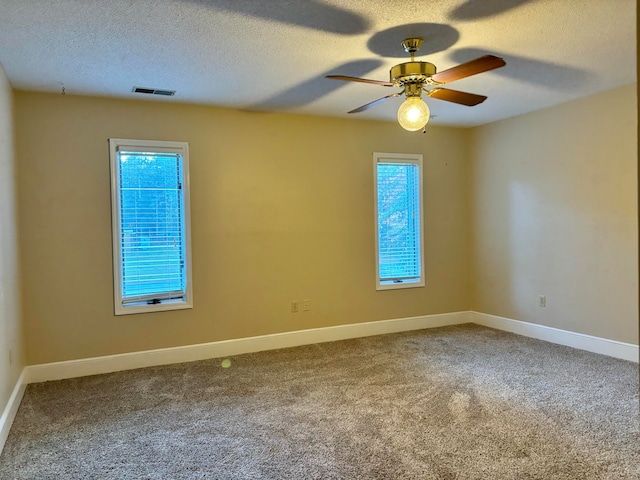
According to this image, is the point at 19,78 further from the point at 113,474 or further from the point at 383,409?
the point at 383,409

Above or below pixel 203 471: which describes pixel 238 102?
above

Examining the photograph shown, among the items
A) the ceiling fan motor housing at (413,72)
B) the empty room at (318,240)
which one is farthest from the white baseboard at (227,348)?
the ceiling fan motor housing at (413,72)

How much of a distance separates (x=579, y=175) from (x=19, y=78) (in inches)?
199

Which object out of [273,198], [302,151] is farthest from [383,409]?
[302,151]

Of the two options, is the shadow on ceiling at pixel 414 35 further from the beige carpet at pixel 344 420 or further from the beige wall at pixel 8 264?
the beige wall at pixel 8 264

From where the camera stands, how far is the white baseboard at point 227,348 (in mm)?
3842

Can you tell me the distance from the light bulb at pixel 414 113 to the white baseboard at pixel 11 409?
3182 mm

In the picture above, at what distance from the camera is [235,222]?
14.8 ft

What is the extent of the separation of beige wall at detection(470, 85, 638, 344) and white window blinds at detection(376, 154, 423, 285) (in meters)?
0.83

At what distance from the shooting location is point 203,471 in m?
2.33

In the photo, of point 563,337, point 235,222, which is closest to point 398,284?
point 563,337

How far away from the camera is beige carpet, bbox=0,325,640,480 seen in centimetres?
234

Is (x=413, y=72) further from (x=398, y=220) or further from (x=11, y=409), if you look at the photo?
(x=11, y=409)

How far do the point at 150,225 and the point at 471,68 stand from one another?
10.2ft
